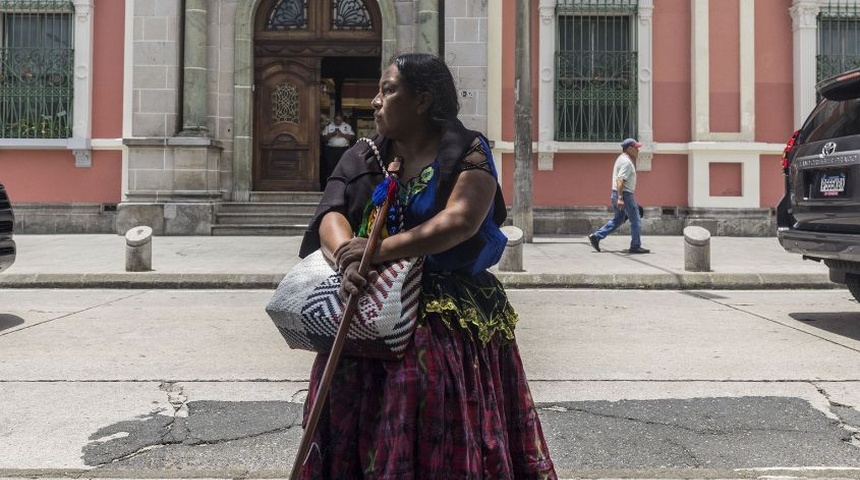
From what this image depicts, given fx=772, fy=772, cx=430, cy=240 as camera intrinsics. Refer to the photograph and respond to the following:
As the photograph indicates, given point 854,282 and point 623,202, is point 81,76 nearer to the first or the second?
point 623,202

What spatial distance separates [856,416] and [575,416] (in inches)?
57.6

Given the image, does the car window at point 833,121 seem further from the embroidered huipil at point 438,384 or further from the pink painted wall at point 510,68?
the pink painted wall at point 510,68

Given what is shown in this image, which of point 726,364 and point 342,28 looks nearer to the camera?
point 726,364

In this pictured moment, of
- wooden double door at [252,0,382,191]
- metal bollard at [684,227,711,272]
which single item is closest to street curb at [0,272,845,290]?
metal bollard at [684,227,711,272]

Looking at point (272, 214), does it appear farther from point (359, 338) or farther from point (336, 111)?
point (359, 338)

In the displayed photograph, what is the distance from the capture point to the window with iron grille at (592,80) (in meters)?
15.8

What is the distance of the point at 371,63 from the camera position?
65.1 feet

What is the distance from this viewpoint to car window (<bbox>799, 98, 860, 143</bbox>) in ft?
21.1

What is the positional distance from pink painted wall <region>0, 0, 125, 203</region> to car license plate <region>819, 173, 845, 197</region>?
44.8ft

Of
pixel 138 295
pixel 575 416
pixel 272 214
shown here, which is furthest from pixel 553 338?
pixel 272 214

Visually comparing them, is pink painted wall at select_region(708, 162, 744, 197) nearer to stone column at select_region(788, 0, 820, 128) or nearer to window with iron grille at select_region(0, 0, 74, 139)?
stone column at select_region(788, 0, 820, 128)

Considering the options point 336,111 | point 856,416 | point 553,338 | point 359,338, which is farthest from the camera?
point 336,111

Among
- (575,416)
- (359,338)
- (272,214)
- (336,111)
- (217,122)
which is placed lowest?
(575,416)

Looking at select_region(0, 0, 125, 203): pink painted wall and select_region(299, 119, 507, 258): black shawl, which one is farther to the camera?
select_region(0, 0, 125, 203): pink painted wall
